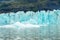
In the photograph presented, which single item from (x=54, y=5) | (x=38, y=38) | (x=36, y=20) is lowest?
(x=38, y=38)

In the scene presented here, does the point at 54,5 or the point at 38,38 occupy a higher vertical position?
the point at 54,5

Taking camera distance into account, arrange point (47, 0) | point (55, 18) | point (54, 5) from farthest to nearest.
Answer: point (47, 0)
point (54, 5)
point (55, 18)

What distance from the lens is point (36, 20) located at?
12734 millimetres

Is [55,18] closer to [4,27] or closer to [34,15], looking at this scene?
[34,15]

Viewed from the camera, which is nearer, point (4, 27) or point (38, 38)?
point (38, 38)

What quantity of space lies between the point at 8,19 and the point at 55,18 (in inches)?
100

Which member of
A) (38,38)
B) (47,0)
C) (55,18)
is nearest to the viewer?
(38,38)

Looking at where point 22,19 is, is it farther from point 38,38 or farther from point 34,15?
point 38,38

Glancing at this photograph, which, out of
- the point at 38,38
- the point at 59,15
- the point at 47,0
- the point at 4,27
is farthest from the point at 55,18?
the point at 47,0

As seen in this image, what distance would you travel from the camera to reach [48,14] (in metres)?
12.6

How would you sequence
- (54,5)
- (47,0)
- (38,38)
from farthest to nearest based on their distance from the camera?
(47,0) < (54,5) < (38,38)

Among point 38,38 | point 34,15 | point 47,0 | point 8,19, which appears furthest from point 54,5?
point 38,38

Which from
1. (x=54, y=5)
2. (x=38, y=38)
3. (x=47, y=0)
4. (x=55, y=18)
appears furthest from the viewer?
(x=47, y=0)

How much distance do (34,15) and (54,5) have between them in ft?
12.0
